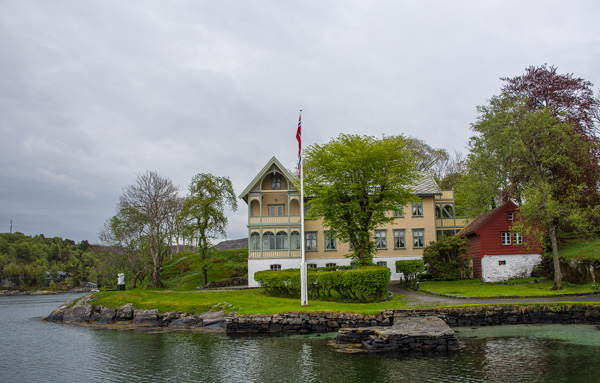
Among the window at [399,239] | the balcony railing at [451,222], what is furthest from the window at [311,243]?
the balcony railing at [451,222]

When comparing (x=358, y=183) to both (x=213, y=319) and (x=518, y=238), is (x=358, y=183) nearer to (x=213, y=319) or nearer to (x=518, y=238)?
(x=213, y=319)

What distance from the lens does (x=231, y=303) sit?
2939 cm

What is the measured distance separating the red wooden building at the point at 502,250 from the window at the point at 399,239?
9.55 metres

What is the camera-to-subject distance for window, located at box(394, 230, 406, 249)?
47.4m

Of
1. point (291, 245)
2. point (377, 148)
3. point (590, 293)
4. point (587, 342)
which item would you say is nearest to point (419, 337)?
point (587, 342)

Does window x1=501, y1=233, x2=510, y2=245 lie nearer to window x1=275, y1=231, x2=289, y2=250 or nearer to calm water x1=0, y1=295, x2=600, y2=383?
calm water x1=0, y1=295, x2=600, y2=383

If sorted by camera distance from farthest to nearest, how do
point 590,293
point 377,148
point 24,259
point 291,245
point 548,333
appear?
1. point 24,259
2. point 291,245
3. point 377,148
4. point 590,293
5. point 548,333

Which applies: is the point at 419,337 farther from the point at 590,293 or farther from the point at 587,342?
the point at 590,293

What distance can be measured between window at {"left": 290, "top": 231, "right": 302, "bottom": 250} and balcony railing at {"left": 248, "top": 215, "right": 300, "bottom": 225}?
143 centimetres

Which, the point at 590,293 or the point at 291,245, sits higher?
the point at 291,245

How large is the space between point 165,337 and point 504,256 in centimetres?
2979

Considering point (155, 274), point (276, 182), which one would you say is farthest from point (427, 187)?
point (155, 274)

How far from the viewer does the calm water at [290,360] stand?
1449 cm

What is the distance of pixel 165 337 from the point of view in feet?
77.5
